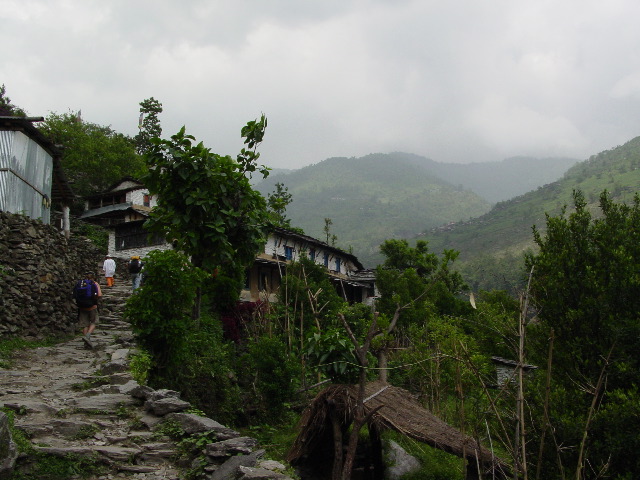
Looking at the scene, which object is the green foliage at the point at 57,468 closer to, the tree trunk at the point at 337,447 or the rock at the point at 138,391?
the rock at the point at 138,391

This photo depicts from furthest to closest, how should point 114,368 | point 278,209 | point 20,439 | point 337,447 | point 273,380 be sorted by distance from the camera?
point 273,380
point 278,209
point 114,368
point 337,447
point 20,439

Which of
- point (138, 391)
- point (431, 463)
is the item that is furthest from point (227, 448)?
point (431, 463)

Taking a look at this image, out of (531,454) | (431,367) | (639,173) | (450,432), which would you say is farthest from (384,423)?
(639,173)

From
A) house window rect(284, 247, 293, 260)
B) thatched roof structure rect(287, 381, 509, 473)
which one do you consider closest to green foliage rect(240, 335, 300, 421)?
thatched roof structure rect(287, 381, 509, 473)

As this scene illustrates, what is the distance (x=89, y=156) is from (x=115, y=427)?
118ft

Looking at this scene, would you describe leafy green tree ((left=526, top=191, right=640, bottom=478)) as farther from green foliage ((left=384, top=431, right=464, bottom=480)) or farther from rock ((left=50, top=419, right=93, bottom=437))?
rock ((left=50, top=419, right=93, bottom=437))

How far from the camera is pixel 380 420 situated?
9.12m

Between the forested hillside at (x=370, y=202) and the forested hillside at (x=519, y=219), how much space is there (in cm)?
1477

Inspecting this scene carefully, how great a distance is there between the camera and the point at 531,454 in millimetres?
7949

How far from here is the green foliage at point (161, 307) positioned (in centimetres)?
1004

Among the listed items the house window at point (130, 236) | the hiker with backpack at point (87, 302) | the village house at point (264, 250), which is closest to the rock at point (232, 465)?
the hiker with backpack at point (87, 302)

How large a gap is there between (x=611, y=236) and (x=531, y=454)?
12.7ft

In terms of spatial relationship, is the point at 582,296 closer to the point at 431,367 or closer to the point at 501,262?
the point at 431,367

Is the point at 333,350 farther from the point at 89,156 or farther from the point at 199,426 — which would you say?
the point at 89,156
